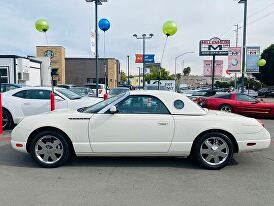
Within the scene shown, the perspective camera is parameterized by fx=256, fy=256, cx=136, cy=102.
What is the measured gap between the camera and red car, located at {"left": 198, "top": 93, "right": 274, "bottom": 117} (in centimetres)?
1158

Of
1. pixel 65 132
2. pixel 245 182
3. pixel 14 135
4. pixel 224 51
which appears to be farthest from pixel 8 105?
pixel 224 51

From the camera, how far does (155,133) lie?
182 inches

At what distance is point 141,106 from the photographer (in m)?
4.79

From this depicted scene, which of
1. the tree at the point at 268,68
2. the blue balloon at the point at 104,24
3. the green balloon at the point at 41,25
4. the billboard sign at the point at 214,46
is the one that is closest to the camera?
the blue balloon at the point at 104,24

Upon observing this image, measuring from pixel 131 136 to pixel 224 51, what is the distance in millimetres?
17504

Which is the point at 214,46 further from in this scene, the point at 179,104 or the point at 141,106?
the point at 141,106

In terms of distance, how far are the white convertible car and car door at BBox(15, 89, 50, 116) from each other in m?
3.79

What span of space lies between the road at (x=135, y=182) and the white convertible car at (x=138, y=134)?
0.30 meters

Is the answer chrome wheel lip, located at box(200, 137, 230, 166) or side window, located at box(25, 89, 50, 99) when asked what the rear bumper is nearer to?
chrome wheel lip, located at box(200, 137, 230, 166)

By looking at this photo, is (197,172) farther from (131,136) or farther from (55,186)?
(55,186)

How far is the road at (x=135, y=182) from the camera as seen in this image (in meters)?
3.49

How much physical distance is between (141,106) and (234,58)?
14.5 meters

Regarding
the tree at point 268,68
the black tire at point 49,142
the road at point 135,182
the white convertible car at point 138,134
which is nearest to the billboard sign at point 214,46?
the road at point 135,182

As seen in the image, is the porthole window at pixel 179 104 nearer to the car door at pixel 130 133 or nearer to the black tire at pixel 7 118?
the car door at pixel 130 133
